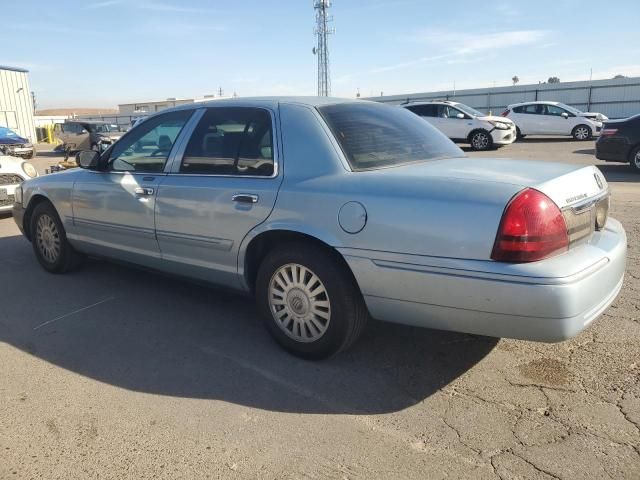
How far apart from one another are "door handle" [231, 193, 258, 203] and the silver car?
0.02 m

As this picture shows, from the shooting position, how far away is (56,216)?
5293mm

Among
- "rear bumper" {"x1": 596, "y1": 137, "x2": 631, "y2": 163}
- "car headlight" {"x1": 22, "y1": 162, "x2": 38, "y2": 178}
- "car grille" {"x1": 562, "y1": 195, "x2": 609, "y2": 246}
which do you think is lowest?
"rear bumper" {"x1": 596, "y1": 137, "x2": 631, "y2": 163}

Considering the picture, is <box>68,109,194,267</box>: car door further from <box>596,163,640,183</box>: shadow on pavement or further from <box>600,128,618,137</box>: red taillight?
<box>600,128,618,137</box>: red taillight

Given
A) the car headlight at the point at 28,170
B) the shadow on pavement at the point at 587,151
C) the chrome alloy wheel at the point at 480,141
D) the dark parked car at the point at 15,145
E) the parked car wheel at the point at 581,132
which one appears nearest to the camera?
the car headlight at the point at 28,170

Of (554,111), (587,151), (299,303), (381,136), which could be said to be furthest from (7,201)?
(554,111)

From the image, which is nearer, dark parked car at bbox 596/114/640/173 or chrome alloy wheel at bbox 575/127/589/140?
dark parked car at bbox 596/114/640/173

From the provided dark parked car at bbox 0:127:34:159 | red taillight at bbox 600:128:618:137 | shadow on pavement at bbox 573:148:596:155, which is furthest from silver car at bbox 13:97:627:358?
dark parked car at bbox 0:127:34:159

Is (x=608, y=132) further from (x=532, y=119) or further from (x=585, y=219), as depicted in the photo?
(x=532, y=119)

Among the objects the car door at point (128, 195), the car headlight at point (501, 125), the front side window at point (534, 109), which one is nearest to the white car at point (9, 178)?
the car door at point (128, 195)

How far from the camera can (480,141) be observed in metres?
19.2

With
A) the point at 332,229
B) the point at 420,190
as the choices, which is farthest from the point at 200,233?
the point at 420,190

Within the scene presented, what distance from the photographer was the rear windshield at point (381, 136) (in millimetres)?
3422

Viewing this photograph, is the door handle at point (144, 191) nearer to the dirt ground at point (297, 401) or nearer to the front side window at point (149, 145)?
the front side window at point (149, 145)

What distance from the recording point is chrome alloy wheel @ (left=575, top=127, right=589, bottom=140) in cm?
2200
